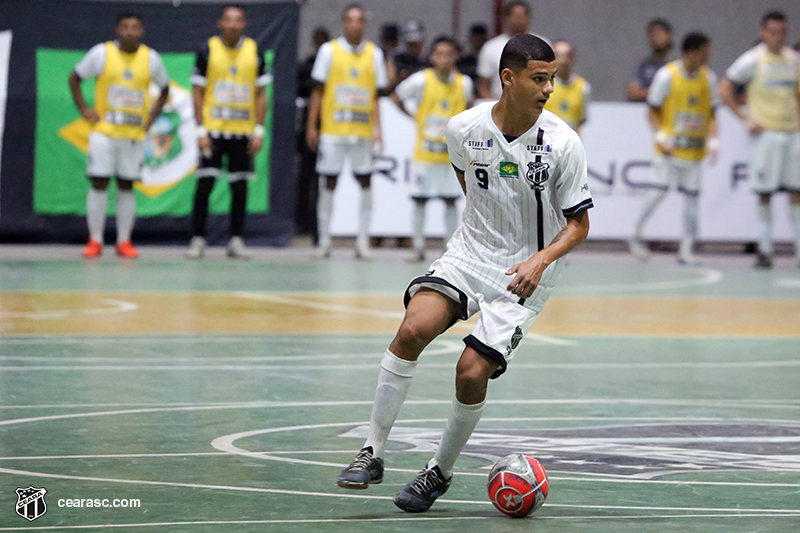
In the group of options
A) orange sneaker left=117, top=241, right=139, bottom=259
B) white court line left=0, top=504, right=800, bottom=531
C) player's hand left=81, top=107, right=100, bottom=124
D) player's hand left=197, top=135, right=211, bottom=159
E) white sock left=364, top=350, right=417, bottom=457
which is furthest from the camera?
orange sneaker left=117, top=241, right=139, bottom=259

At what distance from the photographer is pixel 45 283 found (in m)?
11.4

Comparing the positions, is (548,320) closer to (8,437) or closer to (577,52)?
(8,437)

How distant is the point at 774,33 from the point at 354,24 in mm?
4656

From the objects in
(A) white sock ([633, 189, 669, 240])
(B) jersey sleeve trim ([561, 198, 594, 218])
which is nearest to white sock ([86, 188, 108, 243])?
(A) white sock ([633, 189, 669, 240])

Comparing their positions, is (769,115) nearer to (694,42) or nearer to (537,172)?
(694,42)

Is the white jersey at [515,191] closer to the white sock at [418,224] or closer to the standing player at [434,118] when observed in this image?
the standing player at [434,118]

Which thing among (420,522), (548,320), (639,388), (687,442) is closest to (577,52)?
(548,320)

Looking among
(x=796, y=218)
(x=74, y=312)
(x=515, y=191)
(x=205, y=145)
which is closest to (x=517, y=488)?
(x=515, y=191)

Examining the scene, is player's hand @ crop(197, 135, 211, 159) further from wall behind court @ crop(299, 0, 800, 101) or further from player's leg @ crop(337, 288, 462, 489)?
player's leg @ crop(337, 288, 462, 489)

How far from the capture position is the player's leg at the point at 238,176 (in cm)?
1448

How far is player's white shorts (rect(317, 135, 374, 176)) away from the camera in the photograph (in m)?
14.9

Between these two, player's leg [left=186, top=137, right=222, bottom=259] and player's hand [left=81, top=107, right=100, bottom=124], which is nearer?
player's hand [left=81, top=107, right=100, bottom=124]

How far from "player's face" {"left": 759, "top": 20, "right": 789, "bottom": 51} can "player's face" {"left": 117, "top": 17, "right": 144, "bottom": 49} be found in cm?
686

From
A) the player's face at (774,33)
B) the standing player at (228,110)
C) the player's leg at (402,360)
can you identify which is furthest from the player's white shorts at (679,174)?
the player's leg at (402,360)
